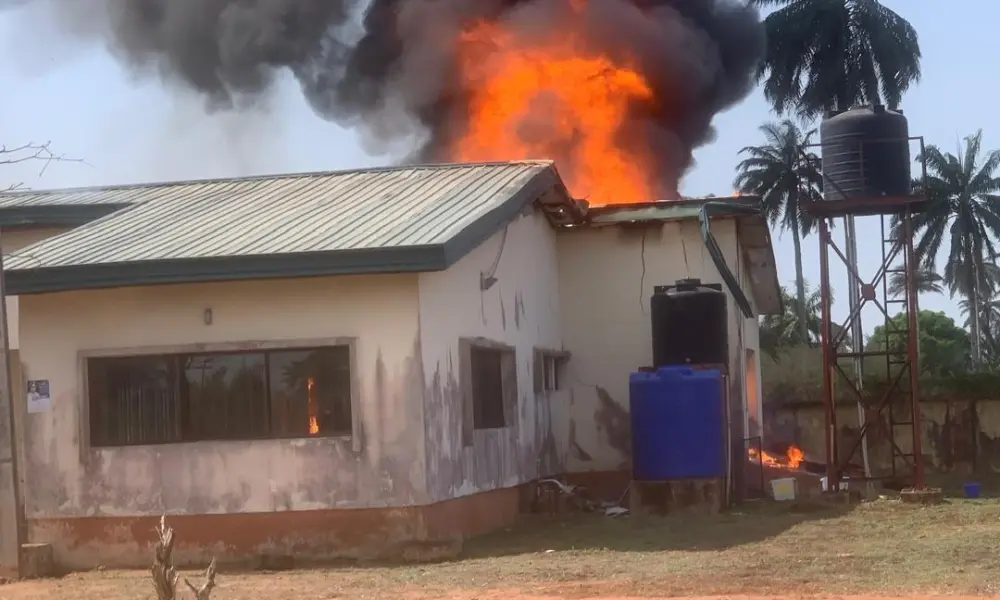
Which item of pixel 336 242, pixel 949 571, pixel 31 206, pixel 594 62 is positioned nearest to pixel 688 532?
pixel 949 571

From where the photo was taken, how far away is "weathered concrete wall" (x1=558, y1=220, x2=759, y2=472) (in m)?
21.3

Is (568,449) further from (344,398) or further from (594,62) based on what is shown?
(594,62)

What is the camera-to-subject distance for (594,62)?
29.9 m

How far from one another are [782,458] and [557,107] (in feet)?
26.5

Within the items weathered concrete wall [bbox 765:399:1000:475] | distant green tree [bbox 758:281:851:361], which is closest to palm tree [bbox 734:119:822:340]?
distant green tree [bbox 758:281:851:361]

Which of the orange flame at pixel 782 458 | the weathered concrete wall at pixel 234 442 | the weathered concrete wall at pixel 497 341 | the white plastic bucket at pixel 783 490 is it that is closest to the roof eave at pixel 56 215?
the weathered concrete wall at pixel 234 442

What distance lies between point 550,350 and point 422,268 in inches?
248

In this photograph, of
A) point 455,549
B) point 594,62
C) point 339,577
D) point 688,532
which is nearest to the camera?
point 339,577

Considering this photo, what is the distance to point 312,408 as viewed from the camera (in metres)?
15.6

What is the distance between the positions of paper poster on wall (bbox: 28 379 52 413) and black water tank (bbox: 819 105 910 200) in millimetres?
11281

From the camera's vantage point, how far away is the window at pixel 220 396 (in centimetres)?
1559

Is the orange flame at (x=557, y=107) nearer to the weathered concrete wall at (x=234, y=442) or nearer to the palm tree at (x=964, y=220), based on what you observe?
the weathered concrete wall at (x=234, y=442)

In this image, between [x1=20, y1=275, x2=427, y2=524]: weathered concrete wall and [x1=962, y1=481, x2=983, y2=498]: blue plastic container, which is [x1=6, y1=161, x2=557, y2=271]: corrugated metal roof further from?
[x1=962, y1=481, x2=983, y2=498]: blue plastic container

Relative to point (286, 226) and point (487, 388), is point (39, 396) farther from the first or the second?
point (487, 388)
